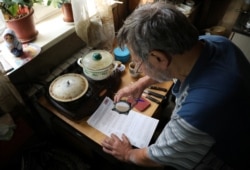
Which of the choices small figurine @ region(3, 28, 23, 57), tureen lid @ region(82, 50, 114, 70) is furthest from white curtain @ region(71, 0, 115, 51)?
small figurine @ region(3, 28, 23, 57)

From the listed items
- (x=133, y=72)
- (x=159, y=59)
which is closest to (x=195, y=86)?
(x=159, y=59)

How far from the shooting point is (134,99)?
103cm

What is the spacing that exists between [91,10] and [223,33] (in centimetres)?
158

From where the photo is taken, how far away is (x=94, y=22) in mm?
1192

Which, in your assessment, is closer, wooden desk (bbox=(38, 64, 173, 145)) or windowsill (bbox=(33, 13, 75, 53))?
wooden desk (bbox=(38, 64, 173, 145))

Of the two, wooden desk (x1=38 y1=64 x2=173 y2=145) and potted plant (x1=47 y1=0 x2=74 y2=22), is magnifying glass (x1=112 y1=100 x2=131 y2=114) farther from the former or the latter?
potted plant (x1=47 y1=0 x2=74 y2=22)

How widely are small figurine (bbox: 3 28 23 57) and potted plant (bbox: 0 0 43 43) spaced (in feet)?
0.20

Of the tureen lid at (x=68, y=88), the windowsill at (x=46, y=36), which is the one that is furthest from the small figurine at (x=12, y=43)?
the tureen lid at (x=68, y=88)

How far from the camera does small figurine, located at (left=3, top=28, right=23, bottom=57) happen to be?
92 centimetres

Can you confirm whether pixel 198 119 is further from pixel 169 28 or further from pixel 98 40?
pixel 98 40

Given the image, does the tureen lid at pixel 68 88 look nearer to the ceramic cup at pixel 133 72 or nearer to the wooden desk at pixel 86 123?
the wooden desk at pixel 86 123

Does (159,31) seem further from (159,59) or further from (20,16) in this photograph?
(20,16)

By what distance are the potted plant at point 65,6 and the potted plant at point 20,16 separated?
0.07 meters

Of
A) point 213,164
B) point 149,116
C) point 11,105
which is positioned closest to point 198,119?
point 213,164
